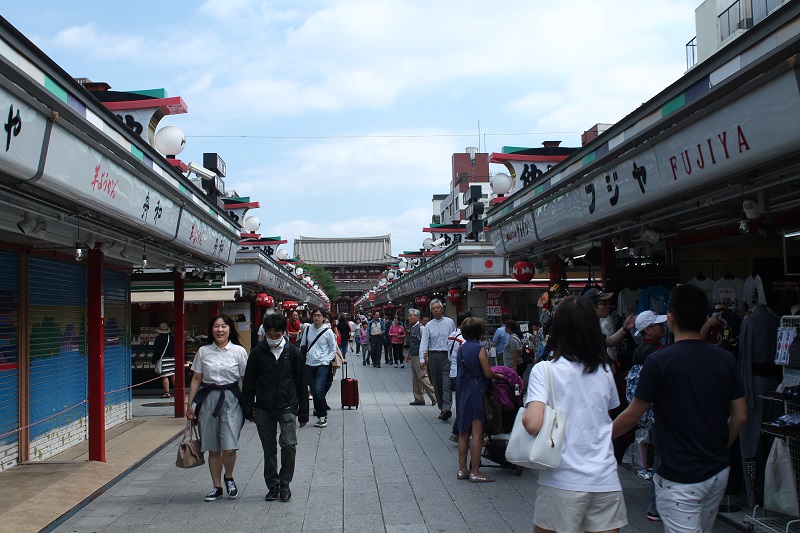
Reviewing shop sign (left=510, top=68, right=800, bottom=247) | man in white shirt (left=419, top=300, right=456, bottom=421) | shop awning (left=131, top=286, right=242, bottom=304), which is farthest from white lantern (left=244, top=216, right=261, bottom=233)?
shop sign (left=510, top=68, right=800, bottom=247)

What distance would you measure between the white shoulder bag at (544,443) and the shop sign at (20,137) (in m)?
3.38

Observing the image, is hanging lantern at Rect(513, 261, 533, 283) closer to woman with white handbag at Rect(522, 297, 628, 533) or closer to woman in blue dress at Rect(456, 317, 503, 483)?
woman in blue dress at Rect(456, 317, 503, 483)

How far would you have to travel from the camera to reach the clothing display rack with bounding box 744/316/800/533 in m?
5.52

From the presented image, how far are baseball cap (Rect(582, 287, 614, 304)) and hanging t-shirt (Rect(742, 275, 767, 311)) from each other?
1.33 m

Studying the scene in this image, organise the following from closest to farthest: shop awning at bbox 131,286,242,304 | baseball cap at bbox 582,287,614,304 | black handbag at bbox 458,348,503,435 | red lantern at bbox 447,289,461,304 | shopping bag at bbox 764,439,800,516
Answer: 1. shopping bag at bbox 764,439,800,516
2. black handbag at bbox 458,348,503,435
3. baseball cap at bbox 582,287,614,304
4. shop awning at bbox 131,286,242,304
5. red lantern at bbox 447,289,461,304

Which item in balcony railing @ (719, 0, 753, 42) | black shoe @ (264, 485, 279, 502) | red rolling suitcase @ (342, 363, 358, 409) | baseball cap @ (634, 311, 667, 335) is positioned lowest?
black shoe @ (264, 485, 279, 502)

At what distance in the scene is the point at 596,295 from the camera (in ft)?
27.1

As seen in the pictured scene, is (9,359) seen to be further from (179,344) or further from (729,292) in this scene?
(729,292)

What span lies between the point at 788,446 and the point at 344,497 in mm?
3801

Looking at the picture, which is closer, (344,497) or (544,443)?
(544,443)

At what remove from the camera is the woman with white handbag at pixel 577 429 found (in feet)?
11.6

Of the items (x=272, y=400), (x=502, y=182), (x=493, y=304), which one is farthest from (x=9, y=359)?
(x=493, y=304)

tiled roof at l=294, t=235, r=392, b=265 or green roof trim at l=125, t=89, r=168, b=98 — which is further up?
tiled roof at l=294, t=235, r=392, b=265

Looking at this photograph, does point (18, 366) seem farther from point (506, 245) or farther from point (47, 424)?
point (506, 245)
